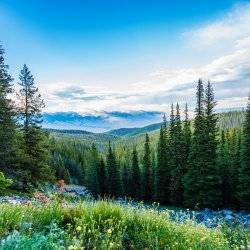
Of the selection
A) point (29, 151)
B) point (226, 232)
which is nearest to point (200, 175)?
point (29, 151)

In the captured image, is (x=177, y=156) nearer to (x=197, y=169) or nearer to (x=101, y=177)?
(x=197, y=169)

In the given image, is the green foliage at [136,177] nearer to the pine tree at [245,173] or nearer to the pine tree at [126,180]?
the pine tree at [126,180]

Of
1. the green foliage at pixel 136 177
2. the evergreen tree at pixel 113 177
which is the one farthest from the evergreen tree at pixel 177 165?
the evergreen tree at pixel 113 177

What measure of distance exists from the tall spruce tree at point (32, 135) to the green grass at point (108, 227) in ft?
138

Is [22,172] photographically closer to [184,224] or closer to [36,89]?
[36,89]

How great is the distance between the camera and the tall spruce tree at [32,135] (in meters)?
51.3

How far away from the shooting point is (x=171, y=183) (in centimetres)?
6397

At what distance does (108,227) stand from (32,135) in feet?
151

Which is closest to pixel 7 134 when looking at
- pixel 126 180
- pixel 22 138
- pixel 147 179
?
pixel 22 138

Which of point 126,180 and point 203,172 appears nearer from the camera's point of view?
point 203,172

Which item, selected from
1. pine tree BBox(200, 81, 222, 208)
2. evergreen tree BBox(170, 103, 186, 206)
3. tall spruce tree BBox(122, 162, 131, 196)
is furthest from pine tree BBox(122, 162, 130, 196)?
pine tree BBox(200, 81, 222, 208)

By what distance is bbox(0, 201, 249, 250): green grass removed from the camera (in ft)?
24.8

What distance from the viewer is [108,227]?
8.37m

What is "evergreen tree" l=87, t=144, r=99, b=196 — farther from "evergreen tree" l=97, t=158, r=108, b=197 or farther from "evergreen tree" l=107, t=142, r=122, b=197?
"evergreen tree" l=107, t=142, r=122, b=197
